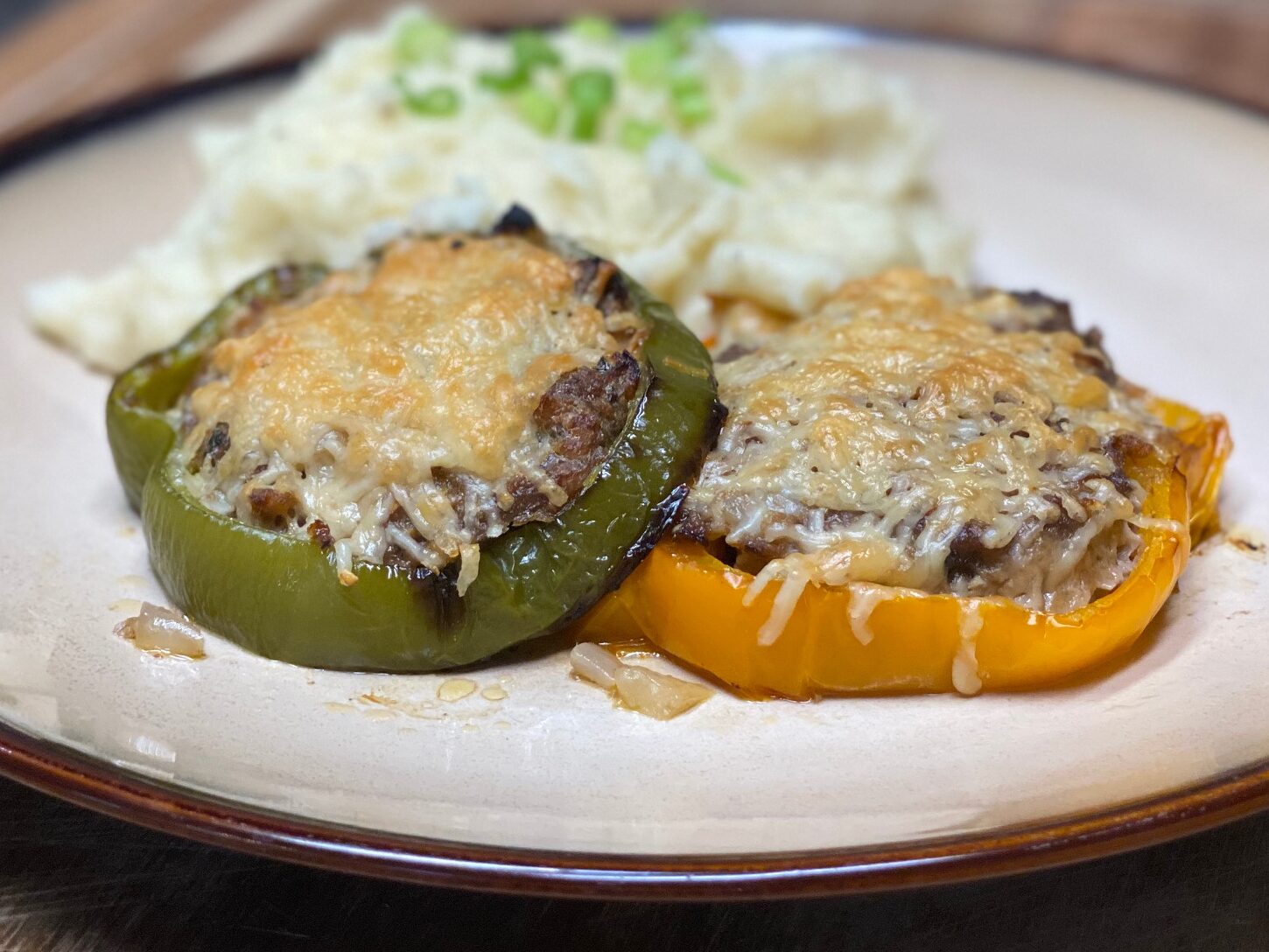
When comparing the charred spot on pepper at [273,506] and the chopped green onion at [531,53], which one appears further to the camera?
the chopped green onion at [531,53]

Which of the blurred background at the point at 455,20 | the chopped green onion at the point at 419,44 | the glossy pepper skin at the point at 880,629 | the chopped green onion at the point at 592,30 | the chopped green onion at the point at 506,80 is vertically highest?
the chopped green onion at the point at 419,44

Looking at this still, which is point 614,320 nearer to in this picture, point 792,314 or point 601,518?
point 601,518

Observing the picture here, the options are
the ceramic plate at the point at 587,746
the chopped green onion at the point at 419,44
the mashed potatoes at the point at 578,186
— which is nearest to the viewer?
the ceramic plate at the point at 587,746

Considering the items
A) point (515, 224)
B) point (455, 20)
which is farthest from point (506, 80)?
point (455, 20)

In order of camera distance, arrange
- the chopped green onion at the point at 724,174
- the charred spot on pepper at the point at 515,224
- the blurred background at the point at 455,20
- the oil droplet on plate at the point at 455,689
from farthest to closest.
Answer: the blurred background at the point at 455,20 < the chopped green onion at the point at 724,174 < the charred spot on pepper at the point at 515,224 < the oil droplet on plate at the point at 455,689

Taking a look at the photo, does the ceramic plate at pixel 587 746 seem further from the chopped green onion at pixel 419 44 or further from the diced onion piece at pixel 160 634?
the chopped green onion at pixel 419 44

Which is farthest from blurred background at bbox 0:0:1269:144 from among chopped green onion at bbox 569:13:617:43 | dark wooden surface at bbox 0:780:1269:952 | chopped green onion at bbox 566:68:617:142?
dark wooden surface at bbox 0:780:1269:952

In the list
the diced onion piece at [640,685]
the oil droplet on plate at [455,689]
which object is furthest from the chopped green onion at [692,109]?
the oil droplet on plate at [455,689]
